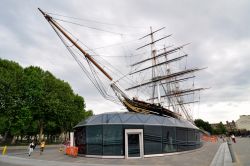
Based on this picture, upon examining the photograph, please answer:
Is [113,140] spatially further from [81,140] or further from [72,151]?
[72,151]

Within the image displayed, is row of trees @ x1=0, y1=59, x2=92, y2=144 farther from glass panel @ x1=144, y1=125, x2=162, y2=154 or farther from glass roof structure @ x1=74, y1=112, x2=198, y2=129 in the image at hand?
glass panel @ x1=144, y1=125, x2=162, y2=154

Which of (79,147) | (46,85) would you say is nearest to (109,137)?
(79,147)

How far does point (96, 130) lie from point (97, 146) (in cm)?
144

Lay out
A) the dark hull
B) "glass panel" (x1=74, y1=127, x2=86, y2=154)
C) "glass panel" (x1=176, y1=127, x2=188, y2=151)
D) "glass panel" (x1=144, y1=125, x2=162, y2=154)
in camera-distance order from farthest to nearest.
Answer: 1. the dark hull
2. "glass panel" (x1=176, y1=127, x2=188, y2=151)
3. "glass panel" (x1=74, y1=127, x2=86, y2=154)
4. "glass panel" (x1=144, y1=125, x2=162, y2=154)

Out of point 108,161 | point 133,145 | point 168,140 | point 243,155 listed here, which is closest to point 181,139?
point 168,140

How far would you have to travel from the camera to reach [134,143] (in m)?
23.2

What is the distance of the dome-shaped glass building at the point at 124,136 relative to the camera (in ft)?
75.7

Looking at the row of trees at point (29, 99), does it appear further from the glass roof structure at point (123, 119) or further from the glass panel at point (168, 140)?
the glass panel at point (168, 140)

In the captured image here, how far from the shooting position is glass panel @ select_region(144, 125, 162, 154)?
23.7m

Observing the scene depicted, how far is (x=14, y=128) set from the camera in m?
46.5

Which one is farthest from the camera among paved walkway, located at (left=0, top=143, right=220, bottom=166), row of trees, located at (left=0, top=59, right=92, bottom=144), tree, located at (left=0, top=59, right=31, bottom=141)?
row of trees, located at (left=0, top=59, right=92, bottom=144)

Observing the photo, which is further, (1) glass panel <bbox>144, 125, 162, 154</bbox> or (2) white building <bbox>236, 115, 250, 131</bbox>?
(2) white building <bbox>236, 115, 250, 131</bbox>

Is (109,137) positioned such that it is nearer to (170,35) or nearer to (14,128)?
(14,128)

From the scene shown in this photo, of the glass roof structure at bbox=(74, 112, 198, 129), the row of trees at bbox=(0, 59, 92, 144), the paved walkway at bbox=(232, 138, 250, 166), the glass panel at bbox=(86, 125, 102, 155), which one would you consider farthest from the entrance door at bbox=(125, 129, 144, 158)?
the row of trees at bbox=(0, 59, 92, 144)
